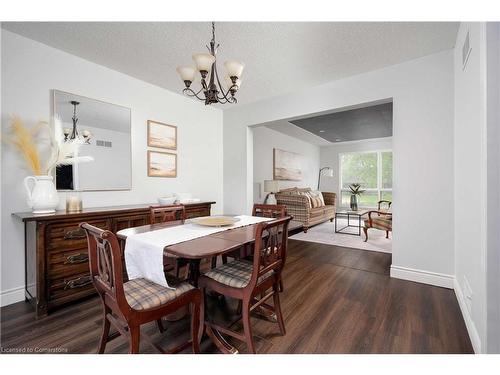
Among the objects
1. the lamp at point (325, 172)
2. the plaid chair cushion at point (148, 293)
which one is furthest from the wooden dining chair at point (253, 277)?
the lamp at point (325, 172)

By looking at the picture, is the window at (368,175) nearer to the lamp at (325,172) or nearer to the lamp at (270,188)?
the lamp at (325,172)

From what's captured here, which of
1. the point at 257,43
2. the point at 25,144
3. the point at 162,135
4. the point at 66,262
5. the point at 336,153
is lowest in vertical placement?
the point at 66,262

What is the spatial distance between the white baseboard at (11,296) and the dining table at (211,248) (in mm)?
1394

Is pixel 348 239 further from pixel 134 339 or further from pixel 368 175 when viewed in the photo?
pixel 368 175

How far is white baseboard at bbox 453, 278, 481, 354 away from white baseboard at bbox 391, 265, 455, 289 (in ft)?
0.58

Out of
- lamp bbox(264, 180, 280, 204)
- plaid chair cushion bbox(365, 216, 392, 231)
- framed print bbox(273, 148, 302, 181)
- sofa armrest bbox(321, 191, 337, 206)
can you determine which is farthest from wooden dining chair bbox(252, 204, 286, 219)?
sofa armrest bbox(321, 191, 337, 206)

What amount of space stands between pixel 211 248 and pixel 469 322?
1926 mm

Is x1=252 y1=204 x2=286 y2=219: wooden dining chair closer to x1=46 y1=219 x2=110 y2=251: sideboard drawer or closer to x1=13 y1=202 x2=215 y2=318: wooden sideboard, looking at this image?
x1=13 y1=202 x2=215 y2=318: wooden sideboard

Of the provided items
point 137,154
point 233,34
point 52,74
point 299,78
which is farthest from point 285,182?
point 52,74

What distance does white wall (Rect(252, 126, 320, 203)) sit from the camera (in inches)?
215

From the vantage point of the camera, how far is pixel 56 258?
195cm

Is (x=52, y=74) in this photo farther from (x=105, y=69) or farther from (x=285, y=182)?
(x=285, y=182)

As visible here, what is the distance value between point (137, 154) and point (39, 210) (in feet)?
4.10

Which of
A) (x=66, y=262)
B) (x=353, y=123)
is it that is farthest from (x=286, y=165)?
(x=66, y=262)
